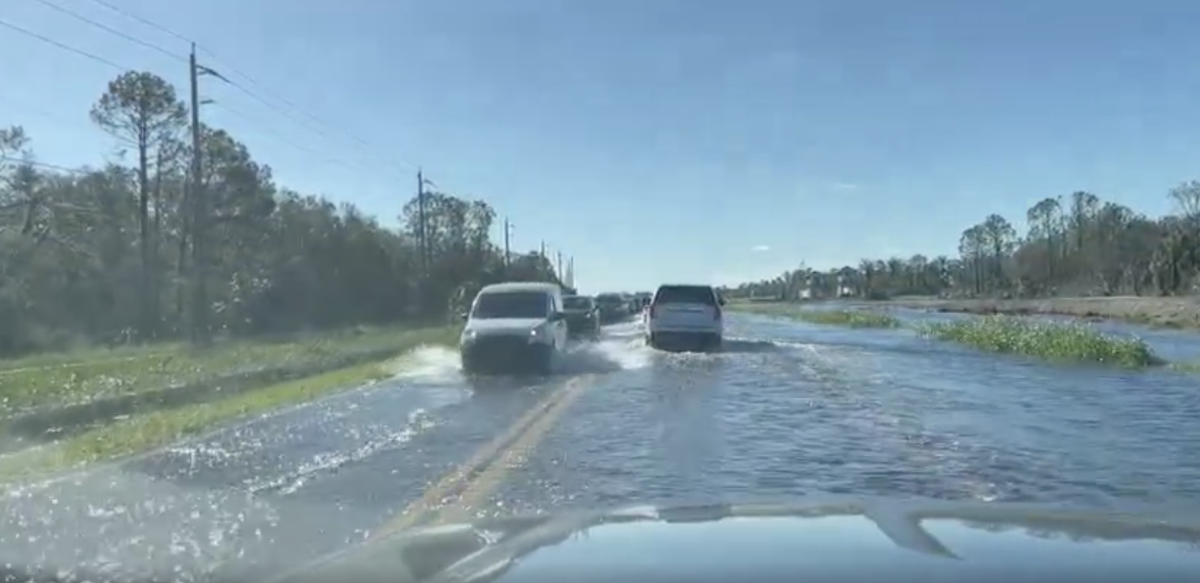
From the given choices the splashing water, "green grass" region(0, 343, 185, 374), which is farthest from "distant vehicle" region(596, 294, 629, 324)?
the splashing water

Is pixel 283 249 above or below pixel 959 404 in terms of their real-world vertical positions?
above

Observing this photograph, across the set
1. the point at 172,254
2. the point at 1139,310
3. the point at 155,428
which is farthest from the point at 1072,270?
the point at 155,428

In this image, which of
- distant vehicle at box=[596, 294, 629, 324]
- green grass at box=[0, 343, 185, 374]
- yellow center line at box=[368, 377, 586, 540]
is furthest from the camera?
distant vehicle at box=[596, 294, 629, 324]

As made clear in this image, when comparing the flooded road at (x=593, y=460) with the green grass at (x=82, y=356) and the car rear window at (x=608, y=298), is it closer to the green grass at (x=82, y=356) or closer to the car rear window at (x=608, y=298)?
the green grass at (x=82, y=356)

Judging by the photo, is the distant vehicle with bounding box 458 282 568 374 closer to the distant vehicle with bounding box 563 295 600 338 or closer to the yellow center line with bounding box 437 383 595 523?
the yellow center line with bounding box 437 383 595 523

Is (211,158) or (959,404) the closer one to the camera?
(959,404)

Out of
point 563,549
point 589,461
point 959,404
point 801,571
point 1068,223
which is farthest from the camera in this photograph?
point 1068,223

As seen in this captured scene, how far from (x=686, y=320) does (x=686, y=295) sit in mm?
1045

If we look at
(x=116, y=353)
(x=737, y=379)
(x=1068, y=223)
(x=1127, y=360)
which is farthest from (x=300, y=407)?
(x=1068, y=223)

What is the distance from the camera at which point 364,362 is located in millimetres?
33906

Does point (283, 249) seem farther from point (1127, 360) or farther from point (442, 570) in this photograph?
point (442, 570)

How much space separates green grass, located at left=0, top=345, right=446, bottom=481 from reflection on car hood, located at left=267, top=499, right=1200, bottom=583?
8.87m

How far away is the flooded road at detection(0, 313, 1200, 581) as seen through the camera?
9.34 m

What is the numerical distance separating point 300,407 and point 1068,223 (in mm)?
136454
